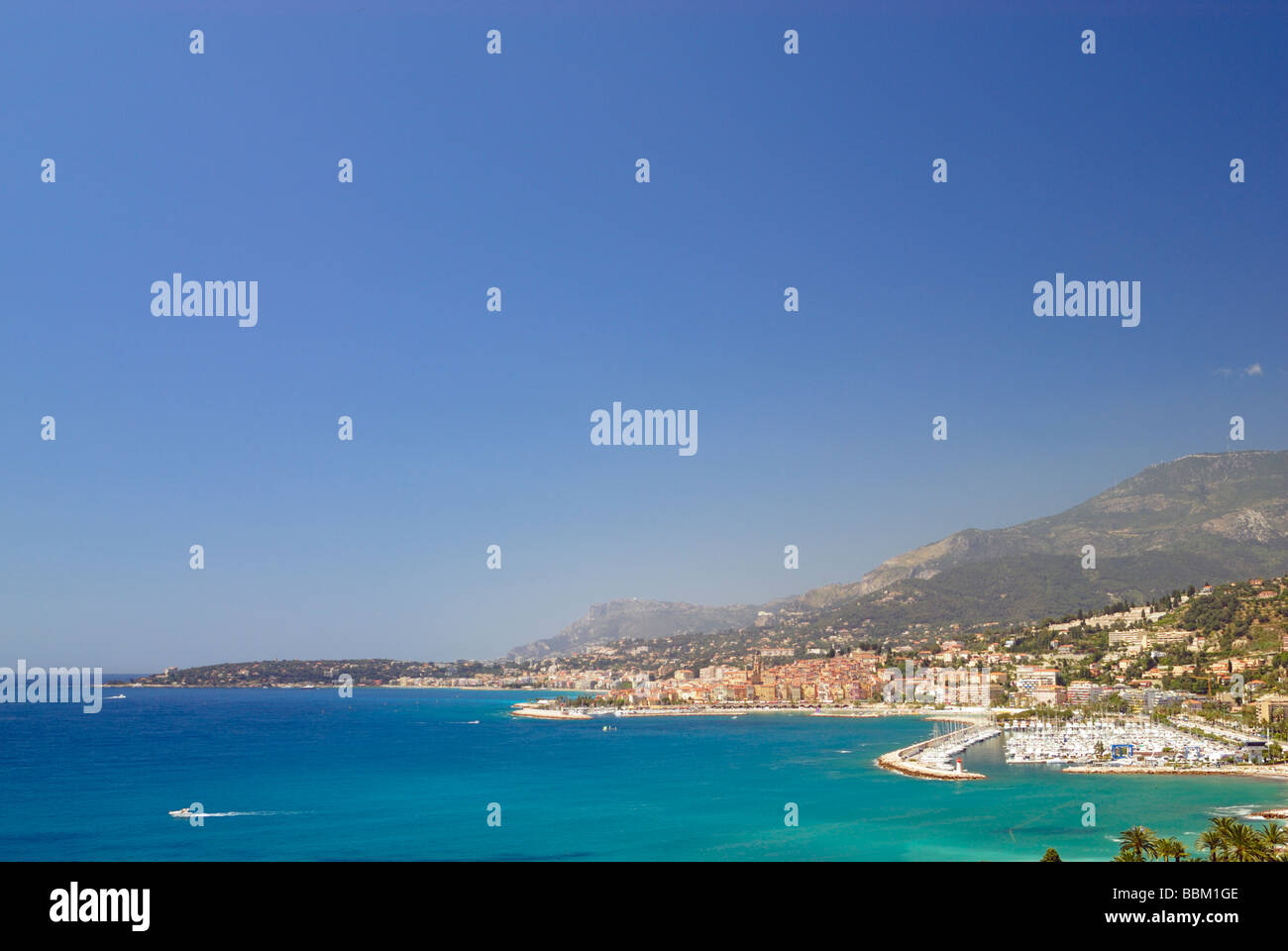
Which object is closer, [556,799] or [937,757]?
[556,799]

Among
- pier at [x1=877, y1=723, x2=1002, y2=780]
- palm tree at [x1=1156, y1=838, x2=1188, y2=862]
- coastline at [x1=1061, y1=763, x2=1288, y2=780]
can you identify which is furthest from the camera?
pier at [x1=877, y1=723, x2=1002, y2=780]

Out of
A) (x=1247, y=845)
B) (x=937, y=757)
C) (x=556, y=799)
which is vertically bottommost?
(x=937, y=757)

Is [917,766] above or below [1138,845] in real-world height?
below

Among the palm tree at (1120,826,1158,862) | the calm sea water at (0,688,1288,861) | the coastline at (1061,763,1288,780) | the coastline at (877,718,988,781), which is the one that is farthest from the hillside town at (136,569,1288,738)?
the palm tree at (1120,826,1158,862)

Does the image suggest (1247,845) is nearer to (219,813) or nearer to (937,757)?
(937,757)

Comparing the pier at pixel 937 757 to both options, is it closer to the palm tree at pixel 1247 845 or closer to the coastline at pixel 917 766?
the coastline at pixel 917 766

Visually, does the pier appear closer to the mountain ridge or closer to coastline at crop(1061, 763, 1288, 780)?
coastline at crop(1061, 763, 1288, 780)

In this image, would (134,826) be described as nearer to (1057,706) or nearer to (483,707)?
(1057,706)

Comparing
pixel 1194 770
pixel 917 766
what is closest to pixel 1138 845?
pixel 917 766
